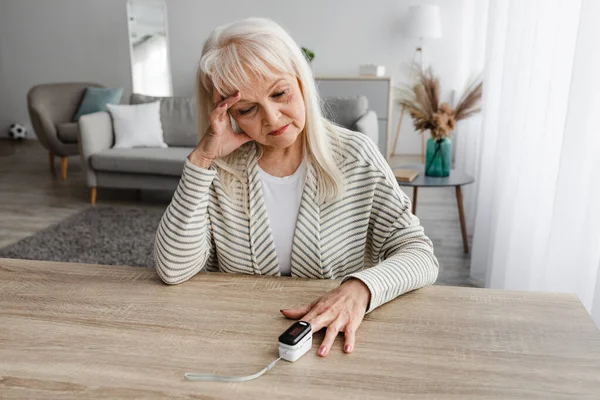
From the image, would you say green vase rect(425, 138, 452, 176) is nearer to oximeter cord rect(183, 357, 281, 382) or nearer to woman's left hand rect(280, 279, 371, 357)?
woman's left hand rect(280, 279, 371, 357)

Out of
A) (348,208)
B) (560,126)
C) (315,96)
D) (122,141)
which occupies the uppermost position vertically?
(315,96)

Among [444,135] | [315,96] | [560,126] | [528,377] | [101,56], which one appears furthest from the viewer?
[101,56]

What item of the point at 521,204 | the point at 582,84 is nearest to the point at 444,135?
the point at 521,204

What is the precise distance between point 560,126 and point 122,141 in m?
3.69

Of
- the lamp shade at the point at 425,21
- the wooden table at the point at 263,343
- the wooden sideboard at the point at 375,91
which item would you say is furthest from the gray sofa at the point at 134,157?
the wooden table at the point at 263,343

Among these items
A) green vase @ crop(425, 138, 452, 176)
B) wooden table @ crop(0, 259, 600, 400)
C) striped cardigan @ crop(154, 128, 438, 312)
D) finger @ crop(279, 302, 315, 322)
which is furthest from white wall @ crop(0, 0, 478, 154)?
finger @ crop(279, 302, 315, 322)

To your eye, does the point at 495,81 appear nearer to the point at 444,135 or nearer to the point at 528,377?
the point at 444,135

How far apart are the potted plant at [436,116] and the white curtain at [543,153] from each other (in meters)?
0.23

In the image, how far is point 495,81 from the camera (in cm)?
318

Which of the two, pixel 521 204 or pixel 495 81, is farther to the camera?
pixel 495 81

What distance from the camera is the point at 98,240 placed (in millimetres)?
3758

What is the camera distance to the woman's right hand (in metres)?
1.31

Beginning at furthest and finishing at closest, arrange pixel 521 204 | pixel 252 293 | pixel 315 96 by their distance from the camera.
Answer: pixel 521 204, pixel 315 96, pixel 252 293

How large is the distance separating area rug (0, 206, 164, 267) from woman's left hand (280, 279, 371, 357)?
2378mm
